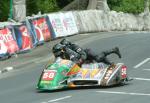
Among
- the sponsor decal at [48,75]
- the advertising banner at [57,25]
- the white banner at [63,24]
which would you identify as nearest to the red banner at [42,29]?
the advertising banner at [57,25]

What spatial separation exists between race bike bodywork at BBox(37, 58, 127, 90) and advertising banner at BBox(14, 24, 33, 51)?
9842mm

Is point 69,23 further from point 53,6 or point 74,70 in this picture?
point 74,70

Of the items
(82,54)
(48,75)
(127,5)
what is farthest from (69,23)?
(48,75)

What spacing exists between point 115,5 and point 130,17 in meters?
6.19

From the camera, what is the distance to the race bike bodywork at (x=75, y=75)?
1717 centimetres

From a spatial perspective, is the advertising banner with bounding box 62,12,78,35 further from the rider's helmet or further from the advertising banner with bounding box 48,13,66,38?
the rider's helmet

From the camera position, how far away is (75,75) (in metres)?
17.6

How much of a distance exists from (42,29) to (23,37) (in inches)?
114

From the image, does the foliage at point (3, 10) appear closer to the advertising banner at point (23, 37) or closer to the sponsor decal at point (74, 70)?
the advertising banner at point (23, 37)

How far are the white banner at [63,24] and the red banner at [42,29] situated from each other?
824 millimetres

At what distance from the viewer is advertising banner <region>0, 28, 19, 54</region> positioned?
2598cm

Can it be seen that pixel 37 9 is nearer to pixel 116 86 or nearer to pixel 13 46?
pixel 13 46

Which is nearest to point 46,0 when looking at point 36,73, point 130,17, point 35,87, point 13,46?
point 130,17

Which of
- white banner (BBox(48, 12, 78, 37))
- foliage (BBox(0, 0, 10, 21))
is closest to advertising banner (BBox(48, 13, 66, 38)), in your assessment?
white banner (BBox(48, 12, 78, 37))
